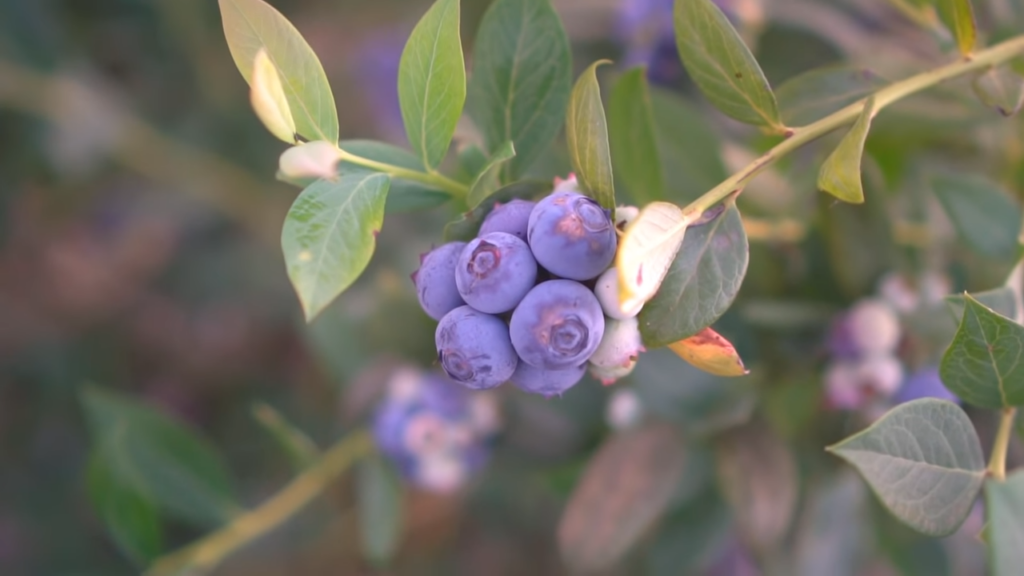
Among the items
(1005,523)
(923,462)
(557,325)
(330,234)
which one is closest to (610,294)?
(557,325)

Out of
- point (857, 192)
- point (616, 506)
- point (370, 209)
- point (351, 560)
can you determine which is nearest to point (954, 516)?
point (857, 192)

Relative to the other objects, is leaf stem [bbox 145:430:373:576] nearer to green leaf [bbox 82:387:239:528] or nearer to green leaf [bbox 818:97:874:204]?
green leaf [bbox 82:387:239:528]

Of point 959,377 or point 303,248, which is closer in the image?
point 303,248

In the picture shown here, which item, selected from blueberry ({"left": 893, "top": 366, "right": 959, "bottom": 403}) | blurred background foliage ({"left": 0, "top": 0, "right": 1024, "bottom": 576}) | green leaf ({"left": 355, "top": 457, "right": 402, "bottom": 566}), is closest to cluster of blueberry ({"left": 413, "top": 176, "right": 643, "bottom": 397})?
blurred background foliage ({"left": 0, "top": 0, "right": 1024, "bottom": 576})

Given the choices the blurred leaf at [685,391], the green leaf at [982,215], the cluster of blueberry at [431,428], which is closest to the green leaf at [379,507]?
the cluster of blueberry at [431,428]

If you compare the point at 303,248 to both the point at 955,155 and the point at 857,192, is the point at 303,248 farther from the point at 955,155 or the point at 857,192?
the point at 955,155
